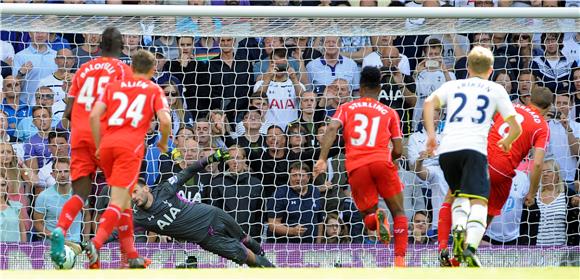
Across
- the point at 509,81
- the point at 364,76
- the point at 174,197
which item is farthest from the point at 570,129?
the point at 174,197

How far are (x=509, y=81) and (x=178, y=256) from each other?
3.75 m

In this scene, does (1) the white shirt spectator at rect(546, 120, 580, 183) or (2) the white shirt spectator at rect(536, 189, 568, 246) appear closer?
(2) the white shirt spectator at rect(536, 189, 568, 246)

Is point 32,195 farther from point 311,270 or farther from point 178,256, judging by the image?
point 311,270

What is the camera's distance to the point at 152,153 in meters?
13.2

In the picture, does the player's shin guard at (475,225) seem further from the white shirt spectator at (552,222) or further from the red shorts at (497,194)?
the white shirt spectator at (552,222)

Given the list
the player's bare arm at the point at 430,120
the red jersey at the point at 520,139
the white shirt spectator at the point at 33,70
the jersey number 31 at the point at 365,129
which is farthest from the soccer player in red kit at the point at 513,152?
the white shirt spectator at the point at 33,70

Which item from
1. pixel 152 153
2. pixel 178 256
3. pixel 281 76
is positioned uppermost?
pixel 281 76

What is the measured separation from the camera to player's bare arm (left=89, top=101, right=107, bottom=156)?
9.77 m

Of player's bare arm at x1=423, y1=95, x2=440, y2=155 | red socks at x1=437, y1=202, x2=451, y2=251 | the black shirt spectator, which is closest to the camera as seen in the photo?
player's bare arm at x1=423, y1=95, x2=440, y2=155

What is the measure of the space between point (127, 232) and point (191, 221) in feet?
6.89

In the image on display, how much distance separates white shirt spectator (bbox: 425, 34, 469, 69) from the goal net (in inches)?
0.6

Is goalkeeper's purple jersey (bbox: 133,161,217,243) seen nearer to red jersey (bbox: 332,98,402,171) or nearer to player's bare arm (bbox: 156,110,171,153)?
red jersey (bbox: 332,98,402,171)

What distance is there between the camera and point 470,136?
388 inches

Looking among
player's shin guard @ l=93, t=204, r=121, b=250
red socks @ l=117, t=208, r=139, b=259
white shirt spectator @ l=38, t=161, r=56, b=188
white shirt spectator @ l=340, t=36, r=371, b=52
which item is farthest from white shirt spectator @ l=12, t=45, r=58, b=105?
player's shin guard @ l=93, t=204, r=121, b=250
